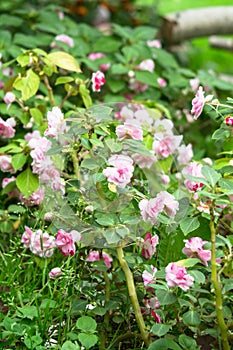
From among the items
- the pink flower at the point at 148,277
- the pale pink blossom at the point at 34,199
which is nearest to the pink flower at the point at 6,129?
the pale pink blossom at the point at 34,199

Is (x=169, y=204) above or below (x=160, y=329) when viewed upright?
above

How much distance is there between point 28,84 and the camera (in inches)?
116

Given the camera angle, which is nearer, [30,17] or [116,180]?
[116,180]

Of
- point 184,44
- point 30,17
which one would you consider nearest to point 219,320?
point 30,17

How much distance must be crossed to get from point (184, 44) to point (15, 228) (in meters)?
3.17

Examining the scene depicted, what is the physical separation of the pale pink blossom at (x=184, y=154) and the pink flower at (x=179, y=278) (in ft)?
2.89

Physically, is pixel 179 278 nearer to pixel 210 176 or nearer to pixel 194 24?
pixel 210 176

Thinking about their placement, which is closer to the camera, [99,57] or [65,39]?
[65,39]

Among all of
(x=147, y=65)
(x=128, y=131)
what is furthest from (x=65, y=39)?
(x=128, y=131)

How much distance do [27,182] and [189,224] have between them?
83 cm

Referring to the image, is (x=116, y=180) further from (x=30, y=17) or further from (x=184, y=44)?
(x=184, y=44)

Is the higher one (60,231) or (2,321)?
(60,231)

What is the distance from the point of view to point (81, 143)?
2346 millimetres

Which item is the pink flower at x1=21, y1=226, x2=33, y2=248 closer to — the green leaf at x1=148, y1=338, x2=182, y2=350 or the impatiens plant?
the impatiens plant
